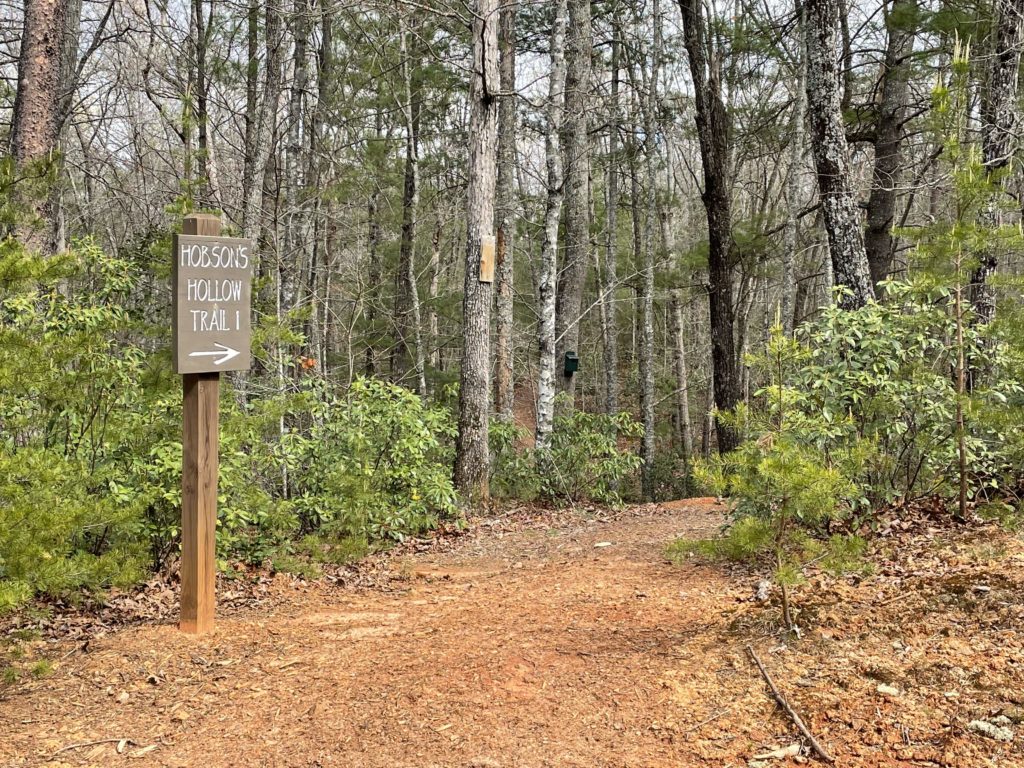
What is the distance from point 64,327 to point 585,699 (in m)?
4.51

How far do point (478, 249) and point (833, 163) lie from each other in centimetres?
359

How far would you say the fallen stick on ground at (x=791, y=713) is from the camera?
259 cm

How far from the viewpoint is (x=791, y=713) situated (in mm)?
2836

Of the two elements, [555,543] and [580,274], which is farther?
[580,274]

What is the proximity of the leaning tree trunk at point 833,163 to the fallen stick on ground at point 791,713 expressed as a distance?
448 cm

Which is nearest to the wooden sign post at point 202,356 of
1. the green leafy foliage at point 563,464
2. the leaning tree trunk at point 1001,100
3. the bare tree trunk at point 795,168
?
the green leafy foliage at point 563,464

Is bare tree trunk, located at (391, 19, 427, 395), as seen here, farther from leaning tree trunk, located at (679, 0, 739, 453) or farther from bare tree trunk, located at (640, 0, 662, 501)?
leaning tree trunk, located at (679, 0, 739, 453)

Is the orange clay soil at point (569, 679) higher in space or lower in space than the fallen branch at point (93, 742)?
higher

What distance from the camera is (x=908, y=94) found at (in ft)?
38.2

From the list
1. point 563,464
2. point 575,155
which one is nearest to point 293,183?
point 575,155

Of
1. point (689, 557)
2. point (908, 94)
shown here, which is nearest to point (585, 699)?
point (689, 557)

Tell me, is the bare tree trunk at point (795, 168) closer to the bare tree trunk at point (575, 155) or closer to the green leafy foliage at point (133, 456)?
the bare tree trunk at point (575, 155)

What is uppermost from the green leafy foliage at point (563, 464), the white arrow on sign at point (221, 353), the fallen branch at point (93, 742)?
the white arrow on sign at point (221, 353)

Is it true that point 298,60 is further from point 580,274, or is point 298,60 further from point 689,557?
point 689,557
